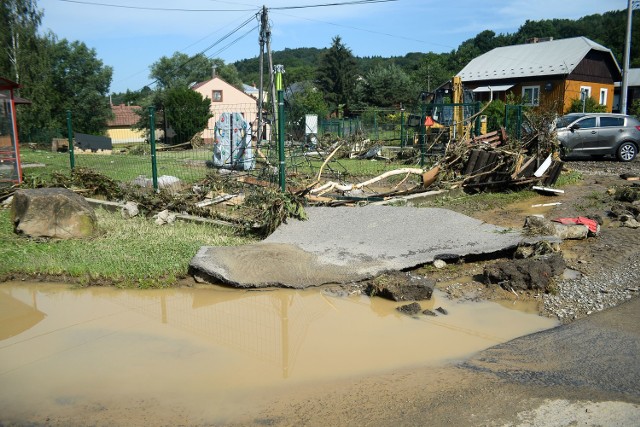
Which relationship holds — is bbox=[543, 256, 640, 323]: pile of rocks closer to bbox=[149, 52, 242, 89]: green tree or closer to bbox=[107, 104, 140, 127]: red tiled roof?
bbox=[107, 104, 140, 127]: red tiled roof

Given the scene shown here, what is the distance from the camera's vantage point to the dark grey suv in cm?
1831

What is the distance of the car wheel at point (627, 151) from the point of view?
725 inches

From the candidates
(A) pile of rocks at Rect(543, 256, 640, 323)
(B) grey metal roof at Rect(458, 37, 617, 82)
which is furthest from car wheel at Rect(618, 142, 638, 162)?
(B) grey metal roof at Rect(458, 37, 617, 82)

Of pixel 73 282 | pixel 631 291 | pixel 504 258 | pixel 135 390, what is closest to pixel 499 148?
pixel 504 258

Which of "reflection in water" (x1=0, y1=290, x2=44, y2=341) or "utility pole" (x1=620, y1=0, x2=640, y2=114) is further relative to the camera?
"utility pole" (x1=620, y1=0, x2=640, y2=114)

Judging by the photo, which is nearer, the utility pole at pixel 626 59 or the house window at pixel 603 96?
the utility pole at pixel 626 59

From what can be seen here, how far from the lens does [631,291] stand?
6.08 metres

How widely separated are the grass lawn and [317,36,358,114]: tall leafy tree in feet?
188

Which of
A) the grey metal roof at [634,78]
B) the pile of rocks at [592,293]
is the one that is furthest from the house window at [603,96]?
the pile of rocks at [592,293]

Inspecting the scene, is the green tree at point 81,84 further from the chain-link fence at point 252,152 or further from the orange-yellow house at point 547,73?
the orange-yellow house at point 547,73

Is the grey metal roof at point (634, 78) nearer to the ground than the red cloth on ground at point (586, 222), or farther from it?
farther from it

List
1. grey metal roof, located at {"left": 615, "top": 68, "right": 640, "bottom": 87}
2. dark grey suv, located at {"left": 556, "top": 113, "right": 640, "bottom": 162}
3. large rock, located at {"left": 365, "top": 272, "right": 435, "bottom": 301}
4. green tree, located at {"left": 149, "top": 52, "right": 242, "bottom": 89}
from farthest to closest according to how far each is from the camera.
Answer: green tree, located at {"left": 149, "top": 52, "right": 242, "bottom": 89} < grey metal roof, located at {"left": 615, "top": 68, "right": 640, "bottom": 87} < dark grey suv, located at {"left": 556, "top": 113, "right": 640, "bottom": 162} < large rock, located at {"left": 365, "top": 272, "right": 435, "bottom": 301}

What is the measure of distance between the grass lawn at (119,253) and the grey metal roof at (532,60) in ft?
113

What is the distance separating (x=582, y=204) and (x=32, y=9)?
135 feet
